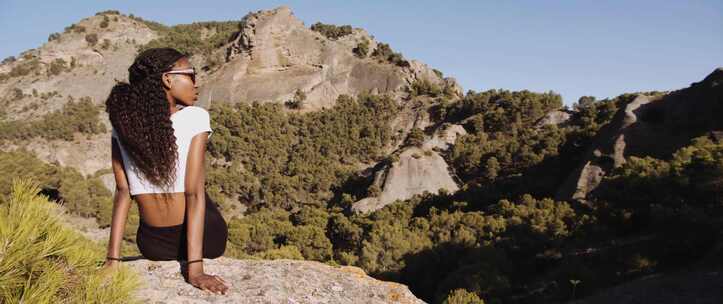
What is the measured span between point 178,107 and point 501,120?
41146 millimetres

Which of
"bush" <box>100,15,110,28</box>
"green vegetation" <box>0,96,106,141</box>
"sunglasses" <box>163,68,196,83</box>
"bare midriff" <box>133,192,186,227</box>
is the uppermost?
"bush" <box>100,15,110,28</box>

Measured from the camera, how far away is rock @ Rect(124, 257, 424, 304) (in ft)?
9.43

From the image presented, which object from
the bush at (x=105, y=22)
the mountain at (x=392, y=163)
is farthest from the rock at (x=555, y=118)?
the bush at (x=105, y=22)

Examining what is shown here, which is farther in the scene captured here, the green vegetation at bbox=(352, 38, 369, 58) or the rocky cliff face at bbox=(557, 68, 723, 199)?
the green vegetation at bbox=(352, 38, 369, 58)

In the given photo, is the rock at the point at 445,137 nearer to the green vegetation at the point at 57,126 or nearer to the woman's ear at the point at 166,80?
the green vegetation at the point at 57,126

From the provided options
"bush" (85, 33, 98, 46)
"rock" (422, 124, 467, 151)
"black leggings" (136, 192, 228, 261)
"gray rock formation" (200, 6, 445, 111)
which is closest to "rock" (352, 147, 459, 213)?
"rock" (422, 124, 467, 151)

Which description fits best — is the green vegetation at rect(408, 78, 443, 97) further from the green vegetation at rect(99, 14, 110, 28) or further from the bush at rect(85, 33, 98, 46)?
the green vegetation at rect(99, 14, 110, 28)

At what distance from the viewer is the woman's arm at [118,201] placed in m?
2.89

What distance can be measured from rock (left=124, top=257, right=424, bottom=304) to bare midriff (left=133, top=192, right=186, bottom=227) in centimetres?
35

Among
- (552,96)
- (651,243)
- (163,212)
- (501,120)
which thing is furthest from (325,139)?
(163,212)

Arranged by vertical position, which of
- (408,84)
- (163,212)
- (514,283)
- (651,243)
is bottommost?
(514,283)

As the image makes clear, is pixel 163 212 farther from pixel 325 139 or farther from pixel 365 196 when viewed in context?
pixel 325 139

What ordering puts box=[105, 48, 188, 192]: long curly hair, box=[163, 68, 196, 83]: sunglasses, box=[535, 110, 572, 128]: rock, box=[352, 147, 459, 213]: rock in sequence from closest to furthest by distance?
box=[105, 48, 188, 192]: long curly hair → box=[163, 68, 196, 83]: sunglasses → box=[352, 147, 459, 213]: rock → box=[535, 110, 572, 128]: rock

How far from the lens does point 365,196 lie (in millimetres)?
35438
